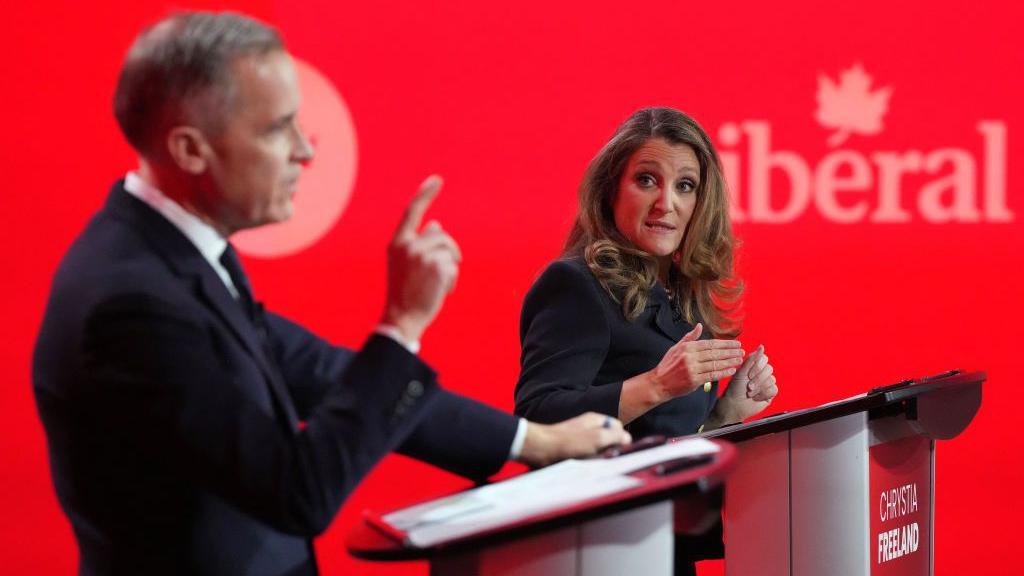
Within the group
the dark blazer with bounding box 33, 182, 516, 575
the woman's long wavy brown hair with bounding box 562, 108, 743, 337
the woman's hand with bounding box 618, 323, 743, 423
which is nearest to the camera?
the dark blazer with bounding box 33, 182, 516, 575

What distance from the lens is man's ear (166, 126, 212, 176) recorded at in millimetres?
1310

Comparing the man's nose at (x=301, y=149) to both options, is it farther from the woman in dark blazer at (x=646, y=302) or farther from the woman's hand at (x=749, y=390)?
the woman's hand at (x=749, y=390)

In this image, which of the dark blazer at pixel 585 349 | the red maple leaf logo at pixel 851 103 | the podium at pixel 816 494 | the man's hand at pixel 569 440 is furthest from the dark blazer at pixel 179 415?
the red maple leaf logo at pixel 851 103

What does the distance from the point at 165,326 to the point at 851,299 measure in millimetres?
3907

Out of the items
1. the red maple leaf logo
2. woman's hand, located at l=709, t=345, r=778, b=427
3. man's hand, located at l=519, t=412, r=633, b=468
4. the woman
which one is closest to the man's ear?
man's hand, located at l=519, t=412, r=633, b=468

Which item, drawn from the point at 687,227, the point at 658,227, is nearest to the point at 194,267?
the point at 658,227

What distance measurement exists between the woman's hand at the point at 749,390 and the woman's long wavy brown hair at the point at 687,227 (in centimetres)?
12

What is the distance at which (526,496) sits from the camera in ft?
4.48

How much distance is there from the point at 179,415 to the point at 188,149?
33 cm

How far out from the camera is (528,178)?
4.43 metres

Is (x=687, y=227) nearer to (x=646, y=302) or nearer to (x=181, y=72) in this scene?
(x=646, y=302)

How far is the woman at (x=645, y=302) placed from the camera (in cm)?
231

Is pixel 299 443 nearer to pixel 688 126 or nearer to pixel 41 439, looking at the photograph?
pixel 688 126

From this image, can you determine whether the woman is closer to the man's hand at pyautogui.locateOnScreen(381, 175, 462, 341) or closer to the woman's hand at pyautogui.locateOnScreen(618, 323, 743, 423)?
the woman's hand at pyautogui.locateOnScreen(618, 323, 743, 423)
